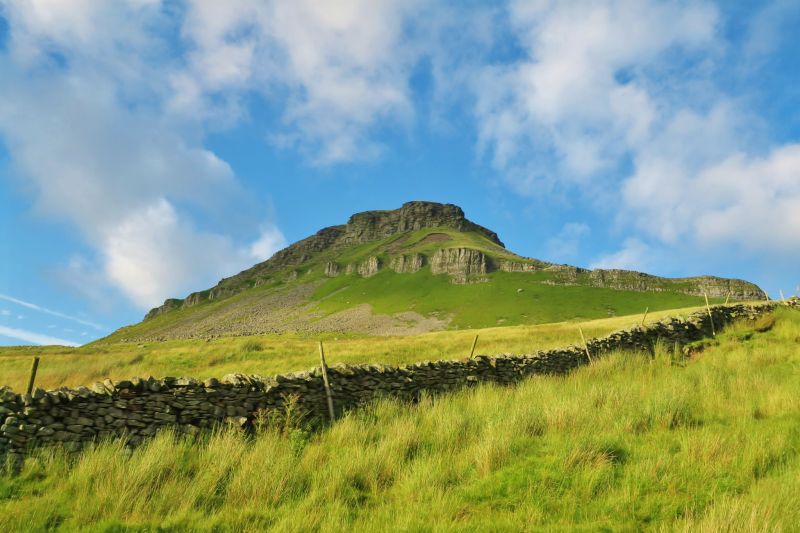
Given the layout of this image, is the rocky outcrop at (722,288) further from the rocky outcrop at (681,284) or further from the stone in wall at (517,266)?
the stone in wall at (517,266)

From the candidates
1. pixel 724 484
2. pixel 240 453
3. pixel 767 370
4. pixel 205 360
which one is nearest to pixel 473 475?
pixel 724 484

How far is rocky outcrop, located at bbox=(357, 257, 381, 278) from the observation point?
16762cm

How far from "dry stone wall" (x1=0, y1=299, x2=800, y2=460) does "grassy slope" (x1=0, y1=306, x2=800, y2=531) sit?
0.67 metres

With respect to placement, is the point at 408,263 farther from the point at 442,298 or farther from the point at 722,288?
the point at 722,288

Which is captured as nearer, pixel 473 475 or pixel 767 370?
pixel 473 475

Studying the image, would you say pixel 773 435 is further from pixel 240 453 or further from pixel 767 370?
pixel 240 453

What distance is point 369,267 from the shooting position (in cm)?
17050

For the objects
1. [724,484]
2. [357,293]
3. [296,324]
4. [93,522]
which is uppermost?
[357,293]

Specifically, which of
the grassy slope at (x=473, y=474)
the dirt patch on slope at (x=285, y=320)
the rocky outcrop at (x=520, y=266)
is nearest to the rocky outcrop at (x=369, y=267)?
the dirt patch on slope at (x=285, y=320)

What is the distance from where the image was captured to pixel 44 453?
7.85 meters

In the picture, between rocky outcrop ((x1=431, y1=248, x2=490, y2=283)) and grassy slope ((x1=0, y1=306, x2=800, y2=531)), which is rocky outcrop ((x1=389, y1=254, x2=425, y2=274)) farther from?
grassy slope ((x1=0, y1=306, x2=800, y2=531))

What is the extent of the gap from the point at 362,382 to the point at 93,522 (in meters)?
6.82

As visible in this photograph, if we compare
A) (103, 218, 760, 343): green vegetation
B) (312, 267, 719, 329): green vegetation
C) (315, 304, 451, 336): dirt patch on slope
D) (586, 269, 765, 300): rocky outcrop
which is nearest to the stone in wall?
(103, 218, 760, 343): green vegetation

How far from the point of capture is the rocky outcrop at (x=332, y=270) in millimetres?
185000
